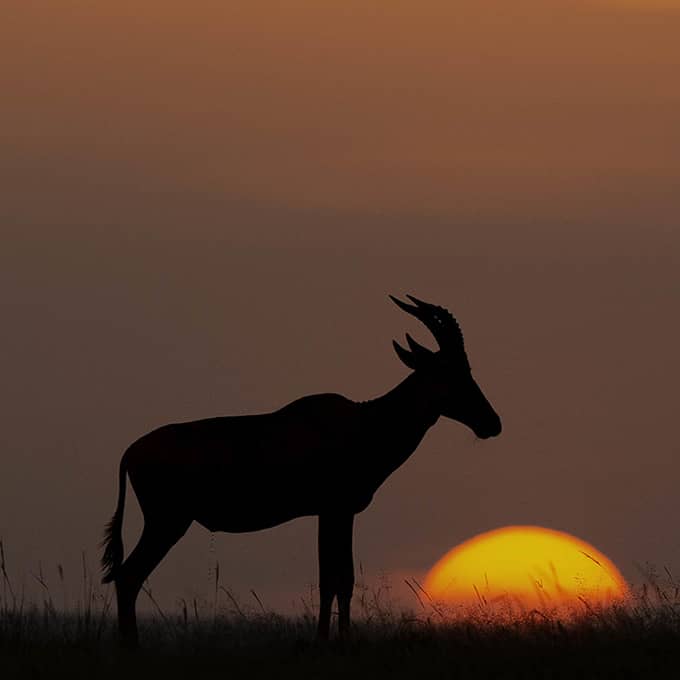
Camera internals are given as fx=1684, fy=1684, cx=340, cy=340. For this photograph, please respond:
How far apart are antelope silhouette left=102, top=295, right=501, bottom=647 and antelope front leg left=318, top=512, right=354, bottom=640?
0.5 inches

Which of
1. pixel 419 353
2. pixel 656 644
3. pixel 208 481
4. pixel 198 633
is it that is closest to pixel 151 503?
pixel 208 481

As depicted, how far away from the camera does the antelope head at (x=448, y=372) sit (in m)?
16.8

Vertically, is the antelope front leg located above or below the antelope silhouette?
below

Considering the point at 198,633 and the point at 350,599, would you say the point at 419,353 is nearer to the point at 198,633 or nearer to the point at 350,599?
the point at 350,599

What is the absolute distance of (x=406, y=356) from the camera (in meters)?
16.9

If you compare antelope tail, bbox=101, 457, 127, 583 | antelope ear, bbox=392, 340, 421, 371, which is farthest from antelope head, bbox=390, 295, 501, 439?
antelope tail, bbox=101, 457, 127, 583

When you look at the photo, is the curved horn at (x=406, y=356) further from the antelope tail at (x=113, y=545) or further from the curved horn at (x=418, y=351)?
the antelope tail at (x=113, y=545)

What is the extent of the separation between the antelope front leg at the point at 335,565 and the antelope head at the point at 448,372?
1.61 m

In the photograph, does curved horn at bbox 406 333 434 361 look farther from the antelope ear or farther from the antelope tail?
the antelope tail

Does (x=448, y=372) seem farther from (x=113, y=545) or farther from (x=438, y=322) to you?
(x=113, y=545)

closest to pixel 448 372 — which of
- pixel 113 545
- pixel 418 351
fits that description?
pixel 418 351

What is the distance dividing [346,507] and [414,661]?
12.1ft

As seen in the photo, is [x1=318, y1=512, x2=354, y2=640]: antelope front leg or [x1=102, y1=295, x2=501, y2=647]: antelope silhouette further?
[x1=102, y1=295, x2=501, y2=647]: antelope silhouette

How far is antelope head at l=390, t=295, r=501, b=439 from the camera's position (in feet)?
55.0
